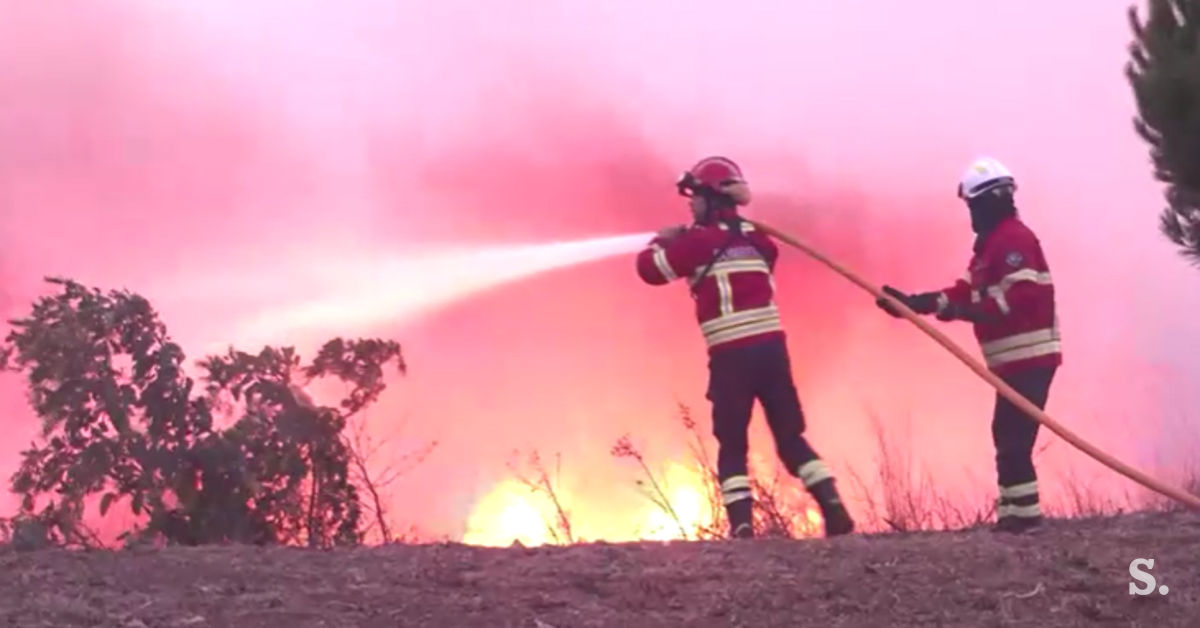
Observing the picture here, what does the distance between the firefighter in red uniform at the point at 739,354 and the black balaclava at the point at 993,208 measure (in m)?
1.15

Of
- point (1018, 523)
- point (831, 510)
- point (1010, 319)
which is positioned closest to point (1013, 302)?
point (1010, 319)

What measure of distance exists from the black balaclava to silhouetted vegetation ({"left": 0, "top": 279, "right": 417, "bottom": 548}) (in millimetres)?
4224

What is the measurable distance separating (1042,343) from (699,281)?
1.71 meters

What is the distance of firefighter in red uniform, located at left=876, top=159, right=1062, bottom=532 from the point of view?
6.74 metres

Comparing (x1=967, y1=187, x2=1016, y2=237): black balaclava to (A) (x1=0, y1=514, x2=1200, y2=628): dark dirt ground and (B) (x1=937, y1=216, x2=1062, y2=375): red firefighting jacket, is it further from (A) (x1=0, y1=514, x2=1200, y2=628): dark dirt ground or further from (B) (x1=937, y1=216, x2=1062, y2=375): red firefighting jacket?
(A) (x1=0, y1=514, x2=1200, y2=628): dark dirt ground

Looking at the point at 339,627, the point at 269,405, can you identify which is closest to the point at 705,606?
the point at 339,627

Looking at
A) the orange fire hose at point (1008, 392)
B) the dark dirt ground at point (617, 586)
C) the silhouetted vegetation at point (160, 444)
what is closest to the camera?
the dark dirt ground at point (617, 586)

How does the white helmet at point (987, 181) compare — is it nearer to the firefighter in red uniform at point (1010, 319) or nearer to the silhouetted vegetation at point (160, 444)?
the firefighter in red uniform at point (1010, 319)

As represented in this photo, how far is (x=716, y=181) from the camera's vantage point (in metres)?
7.00

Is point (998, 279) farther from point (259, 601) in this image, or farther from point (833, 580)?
point (259, 601)

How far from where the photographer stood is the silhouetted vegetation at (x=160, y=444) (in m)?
8.64

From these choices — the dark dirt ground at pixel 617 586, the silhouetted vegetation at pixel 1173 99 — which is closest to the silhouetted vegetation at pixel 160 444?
the dark dirt ground at pixel 617 586

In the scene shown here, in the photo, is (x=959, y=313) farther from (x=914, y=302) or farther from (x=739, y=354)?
(x=739, y=354)

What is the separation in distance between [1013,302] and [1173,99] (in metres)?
3.15
